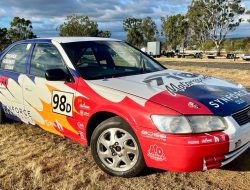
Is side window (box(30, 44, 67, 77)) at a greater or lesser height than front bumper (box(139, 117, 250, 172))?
greater

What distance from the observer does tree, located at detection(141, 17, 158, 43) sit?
73.1 meters

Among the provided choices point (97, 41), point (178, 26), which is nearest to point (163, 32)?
point (178, 26)

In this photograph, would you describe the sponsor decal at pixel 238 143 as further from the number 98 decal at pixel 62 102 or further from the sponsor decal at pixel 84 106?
the number 98 decal at pixel 62 102

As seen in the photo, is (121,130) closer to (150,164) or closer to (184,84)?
(150,164)

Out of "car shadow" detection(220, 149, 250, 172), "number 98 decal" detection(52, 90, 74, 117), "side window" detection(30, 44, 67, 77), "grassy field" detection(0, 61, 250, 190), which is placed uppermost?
"side window" detection(30, 44, 67, 77)

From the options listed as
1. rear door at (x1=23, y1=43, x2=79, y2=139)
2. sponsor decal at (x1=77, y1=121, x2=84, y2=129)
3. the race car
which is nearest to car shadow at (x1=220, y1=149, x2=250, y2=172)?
the race car

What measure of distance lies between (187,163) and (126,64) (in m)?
2.02

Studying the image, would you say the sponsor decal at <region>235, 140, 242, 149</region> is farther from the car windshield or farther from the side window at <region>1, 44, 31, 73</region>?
the side window at <region>1, 44, 31, 73</region>

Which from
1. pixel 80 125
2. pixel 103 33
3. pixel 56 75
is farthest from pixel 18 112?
pixel 103 33

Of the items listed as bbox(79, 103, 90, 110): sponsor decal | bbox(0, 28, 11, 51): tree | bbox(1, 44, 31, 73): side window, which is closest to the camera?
bbox(79, 103, 90, 110): sponsor decal

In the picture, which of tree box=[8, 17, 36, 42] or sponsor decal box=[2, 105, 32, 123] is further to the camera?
tree box=[8, 17, 36, 42]

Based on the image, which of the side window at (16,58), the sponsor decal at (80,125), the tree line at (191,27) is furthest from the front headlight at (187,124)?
the tree line at (191,27)

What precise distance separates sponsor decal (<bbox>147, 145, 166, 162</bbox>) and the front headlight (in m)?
0.20

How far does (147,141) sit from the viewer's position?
3410 millimetres
